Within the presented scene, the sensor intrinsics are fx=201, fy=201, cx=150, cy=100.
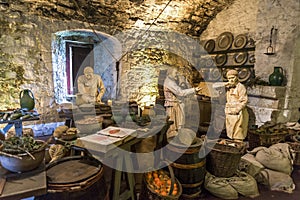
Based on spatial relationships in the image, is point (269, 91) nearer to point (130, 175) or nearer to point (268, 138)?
point (268, 138)

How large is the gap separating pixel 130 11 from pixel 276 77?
10.6 ft

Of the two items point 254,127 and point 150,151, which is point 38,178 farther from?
point 254,127

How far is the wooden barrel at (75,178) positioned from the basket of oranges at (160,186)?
1.43ft

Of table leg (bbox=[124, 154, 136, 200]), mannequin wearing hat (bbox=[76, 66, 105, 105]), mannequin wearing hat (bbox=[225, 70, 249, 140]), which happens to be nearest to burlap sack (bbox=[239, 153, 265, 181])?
mannequin wearing hat (bbox=[225, 70, 249, 140])

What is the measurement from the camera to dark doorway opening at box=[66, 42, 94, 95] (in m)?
5.62

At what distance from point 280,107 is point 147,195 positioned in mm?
3261

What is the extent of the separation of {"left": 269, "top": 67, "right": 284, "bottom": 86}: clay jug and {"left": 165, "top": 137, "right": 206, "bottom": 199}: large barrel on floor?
273cm

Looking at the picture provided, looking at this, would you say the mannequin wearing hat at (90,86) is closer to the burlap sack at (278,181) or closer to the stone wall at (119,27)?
the stone wall at (119,27)

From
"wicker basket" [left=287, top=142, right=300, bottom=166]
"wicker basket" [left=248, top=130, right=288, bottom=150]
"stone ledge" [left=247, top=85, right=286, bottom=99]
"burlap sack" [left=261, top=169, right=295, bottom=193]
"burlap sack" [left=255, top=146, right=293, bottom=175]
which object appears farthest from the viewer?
"stone ledge" [left=247, top=85, right=286, bottom=99]

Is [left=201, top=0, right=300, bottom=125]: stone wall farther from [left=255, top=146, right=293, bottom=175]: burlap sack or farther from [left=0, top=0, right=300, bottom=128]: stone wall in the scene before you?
[left=255, top=146, right=293, bottom=175]: burlap sack

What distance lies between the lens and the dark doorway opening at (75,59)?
18.4 ft

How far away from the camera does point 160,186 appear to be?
1669 mm

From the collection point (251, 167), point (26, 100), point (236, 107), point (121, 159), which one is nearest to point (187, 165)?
point (121, 159)

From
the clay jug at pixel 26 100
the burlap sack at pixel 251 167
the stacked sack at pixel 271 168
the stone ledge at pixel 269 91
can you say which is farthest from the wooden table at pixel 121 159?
the stone ledge at pixel 269 91
